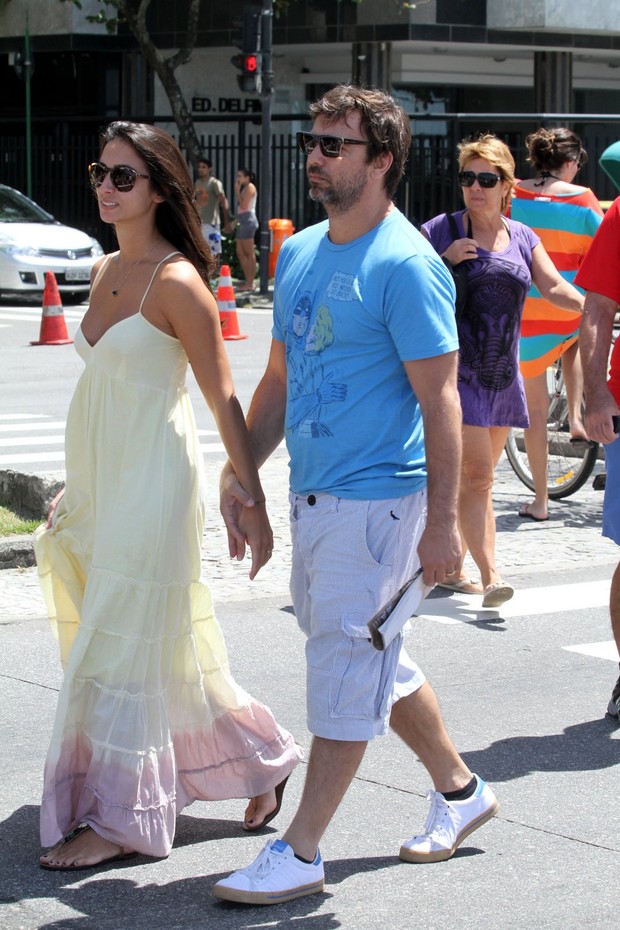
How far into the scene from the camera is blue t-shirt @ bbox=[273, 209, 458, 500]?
382 cm

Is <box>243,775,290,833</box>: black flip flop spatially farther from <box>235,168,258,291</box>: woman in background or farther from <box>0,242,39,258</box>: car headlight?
<box>235,168,258,291</box>: woman in background

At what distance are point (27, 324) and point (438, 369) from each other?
53.3 ft

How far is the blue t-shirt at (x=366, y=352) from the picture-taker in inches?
150

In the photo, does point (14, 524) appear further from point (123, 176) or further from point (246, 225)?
point (246, 225)

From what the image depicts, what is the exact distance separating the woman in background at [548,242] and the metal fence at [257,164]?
569 inches

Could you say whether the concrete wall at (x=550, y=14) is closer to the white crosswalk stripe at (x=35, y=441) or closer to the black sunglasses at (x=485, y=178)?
the white crosswalk stripe at (x=35, y=441)

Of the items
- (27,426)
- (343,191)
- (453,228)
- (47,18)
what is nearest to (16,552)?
(453,228)

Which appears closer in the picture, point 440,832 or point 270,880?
point 270,880

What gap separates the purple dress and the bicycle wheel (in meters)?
2.48

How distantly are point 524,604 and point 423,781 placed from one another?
2476 millimetres

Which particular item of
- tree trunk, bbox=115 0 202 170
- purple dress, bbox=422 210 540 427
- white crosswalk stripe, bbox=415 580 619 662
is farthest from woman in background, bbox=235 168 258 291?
purple dress, bbox=422 210 540 427

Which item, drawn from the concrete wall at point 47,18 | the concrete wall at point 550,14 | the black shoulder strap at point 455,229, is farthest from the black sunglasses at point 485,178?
the concrete wall at point 47,18

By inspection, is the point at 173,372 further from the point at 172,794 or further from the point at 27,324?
the point at 27,324

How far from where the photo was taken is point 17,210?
73.6ft
